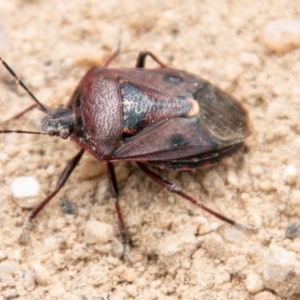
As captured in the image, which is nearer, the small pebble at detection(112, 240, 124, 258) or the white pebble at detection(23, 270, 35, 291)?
the white pebble at detection(23, 270, 35, 291)

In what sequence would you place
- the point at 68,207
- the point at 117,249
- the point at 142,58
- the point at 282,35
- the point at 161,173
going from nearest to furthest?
the point at 117,249 → the point at 68,207 → the point at 161,173 → the point at 142,58 → the point at 282,35

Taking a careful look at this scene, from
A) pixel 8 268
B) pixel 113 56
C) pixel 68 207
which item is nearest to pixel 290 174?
pixel 68 207

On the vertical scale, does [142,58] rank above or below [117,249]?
above

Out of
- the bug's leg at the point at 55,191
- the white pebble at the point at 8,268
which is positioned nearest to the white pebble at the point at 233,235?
the bug's leg at the point at 55,191

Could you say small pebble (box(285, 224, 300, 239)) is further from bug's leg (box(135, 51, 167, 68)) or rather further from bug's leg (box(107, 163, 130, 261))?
bug's leg (box(135, 51, 167, 68))

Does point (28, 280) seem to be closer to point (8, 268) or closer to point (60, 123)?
point (8, 268)

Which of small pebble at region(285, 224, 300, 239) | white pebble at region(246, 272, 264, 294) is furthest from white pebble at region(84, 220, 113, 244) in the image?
small pebble at region(285, 224, 300, 239)

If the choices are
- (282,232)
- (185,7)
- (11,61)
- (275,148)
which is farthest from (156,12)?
(282,232)
